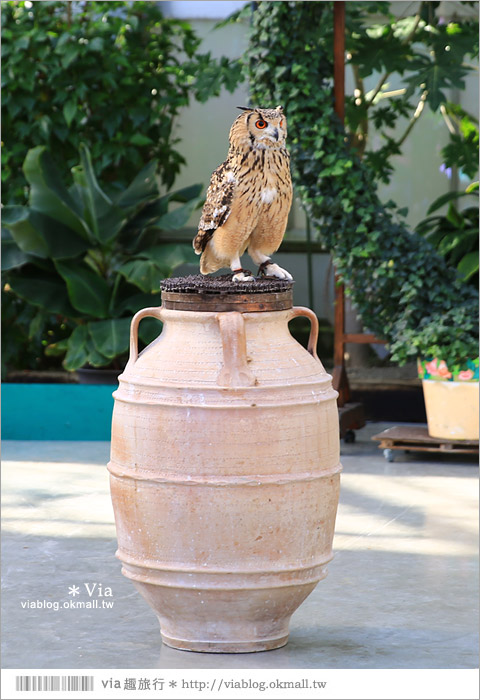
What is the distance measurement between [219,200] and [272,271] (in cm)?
32

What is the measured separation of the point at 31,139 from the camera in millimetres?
7797

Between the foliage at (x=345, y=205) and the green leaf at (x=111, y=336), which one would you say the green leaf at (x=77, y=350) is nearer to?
the green leaf at (x=111, y=336)

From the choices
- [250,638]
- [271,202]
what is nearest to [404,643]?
[250,638]

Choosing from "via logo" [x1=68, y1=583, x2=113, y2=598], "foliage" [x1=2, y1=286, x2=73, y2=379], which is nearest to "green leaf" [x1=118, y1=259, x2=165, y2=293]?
"foliage" [x1=2, y1=286, x2=73, y2=379]

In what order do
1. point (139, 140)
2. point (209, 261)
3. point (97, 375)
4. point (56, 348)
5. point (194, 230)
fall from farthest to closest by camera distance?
1. point (194, 230)
2. point (139, 140)
3. point (56, 348)
4. point (97, 375)
5. point (209, 261)

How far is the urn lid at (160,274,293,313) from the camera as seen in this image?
338 centimetres

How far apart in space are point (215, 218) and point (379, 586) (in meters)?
1.62

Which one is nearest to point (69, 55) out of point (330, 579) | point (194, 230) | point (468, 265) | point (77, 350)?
point (194, 230)

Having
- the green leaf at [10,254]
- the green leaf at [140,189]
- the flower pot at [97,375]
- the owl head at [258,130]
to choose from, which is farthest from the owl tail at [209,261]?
the green leaf at [140,189]

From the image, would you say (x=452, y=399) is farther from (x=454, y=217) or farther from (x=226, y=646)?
(x=226, y=646)

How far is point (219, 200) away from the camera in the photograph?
356 centimetres

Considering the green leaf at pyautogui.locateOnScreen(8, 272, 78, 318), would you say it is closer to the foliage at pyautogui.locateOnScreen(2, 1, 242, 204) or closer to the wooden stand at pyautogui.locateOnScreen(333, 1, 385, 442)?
the foliage at pyautogui.locateOnScreen(2, 1, 242, 204)

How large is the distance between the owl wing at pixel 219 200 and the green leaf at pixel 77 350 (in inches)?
132

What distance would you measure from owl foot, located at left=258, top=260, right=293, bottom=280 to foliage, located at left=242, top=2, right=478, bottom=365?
2.57 m
